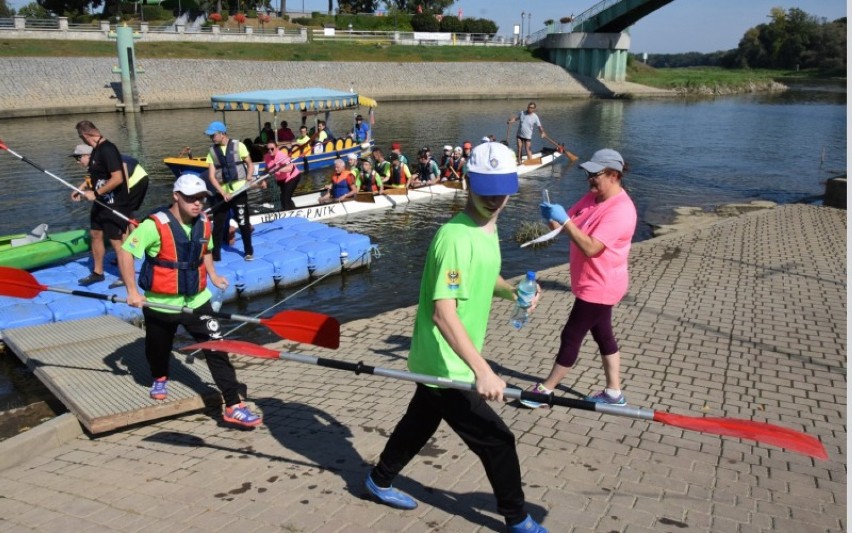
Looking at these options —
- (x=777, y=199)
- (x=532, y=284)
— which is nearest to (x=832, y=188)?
(x=777, y=199)

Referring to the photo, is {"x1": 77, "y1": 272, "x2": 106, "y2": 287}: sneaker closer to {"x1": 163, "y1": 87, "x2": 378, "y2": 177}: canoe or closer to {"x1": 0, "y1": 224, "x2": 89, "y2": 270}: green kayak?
{"x1": 0, "y1": 224, "x2": 89, "y2": 270}: green kayak

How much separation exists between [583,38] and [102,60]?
1626 inches

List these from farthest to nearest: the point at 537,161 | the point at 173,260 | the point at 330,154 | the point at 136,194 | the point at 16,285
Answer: the point at 537,161, the point at 330,154, the point at 136,194, the point at 16,285, the point at 173,260

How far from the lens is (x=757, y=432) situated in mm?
3490

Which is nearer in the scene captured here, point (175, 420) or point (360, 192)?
point (175, 420)

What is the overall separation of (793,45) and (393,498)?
126m

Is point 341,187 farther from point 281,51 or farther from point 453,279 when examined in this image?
point 281,51

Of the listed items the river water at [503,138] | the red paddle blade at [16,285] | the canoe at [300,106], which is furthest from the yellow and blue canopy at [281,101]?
the red paddle blade at [16,285]

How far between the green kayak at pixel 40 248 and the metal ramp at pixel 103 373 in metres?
2.62

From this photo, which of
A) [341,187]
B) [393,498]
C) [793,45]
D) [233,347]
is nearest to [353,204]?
[341,187]

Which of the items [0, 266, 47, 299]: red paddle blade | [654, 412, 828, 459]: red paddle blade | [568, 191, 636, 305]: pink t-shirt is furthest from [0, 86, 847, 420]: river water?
[654, 412, 828, 459]: red paddle blade

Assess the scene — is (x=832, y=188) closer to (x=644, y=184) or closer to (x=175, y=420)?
(x=644, y=184)

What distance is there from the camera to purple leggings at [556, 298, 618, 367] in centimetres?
520

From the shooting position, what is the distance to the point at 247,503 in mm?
4176
